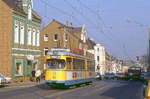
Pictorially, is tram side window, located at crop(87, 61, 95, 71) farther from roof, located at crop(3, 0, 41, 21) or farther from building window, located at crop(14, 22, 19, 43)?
roof, located at crop(3, 0, 41, 21)

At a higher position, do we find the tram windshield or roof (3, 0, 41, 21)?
roof (3, 0, 41, 21)

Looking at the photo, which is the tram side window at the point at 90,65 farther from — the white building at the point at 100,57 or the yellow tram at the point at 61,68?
the white building at the point at 100,57

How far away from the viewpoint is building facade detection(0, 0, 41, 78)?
44250 millimetres

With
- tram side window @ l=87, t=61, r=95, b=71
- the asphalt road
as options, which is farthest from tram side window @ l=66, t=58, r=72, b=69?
tram side window @ l=87, t=61, r=95, b=71

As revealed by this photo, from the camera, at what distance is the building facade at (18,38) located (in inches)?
1742

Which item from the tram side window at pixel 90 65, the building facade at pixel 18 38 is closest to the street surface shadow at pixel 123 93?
the tram side window at pixel 90 65

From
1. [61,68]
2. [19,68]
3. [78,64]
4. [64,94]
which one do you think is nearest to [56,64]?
[61,68]

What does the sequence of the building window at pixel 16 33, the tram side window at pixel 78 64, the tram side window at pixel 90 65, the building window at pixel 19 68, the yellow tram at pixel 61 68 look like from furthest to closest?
the building window at pixel 19 68
the building window at pixel 16 33
the tram side window at pixel 90 65
the tram side window at pixel 78 64
the yellow tram at pixel 61 68

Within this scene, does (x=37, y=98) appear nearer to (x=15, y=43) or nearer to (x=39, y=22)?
(x=15, y=43)

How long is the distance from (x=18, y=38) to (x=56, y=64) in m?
16.8

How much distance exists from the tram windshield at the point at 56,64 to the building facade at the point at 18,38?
47.6 feet

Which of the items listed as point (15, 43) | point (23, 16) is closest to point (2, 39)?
point (15, 43)

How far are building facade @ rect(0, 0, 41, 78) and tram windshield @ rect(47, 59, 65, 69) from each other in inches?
571

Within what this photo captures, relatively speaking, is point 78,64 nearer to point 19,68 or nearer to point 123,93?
point 123,93
